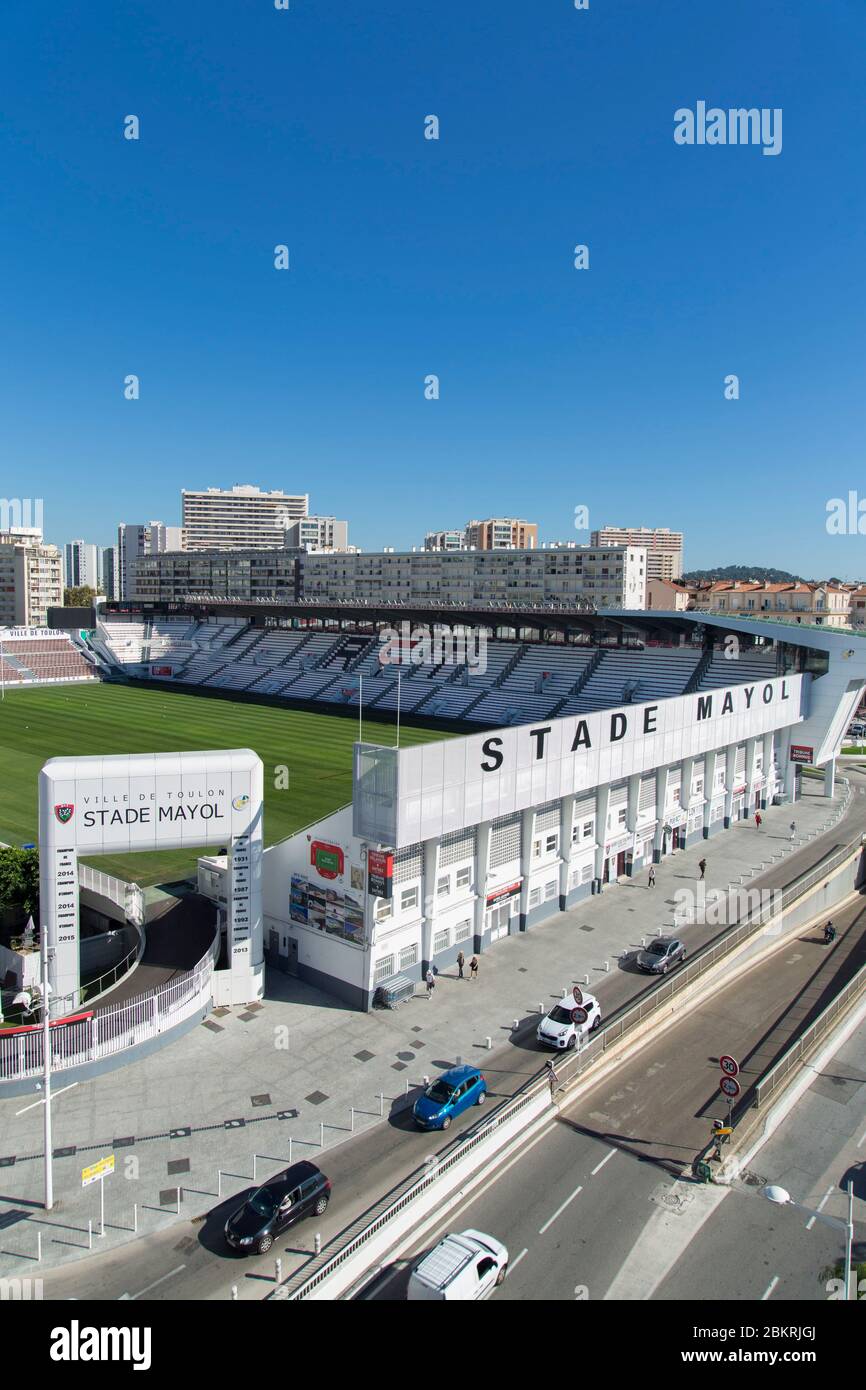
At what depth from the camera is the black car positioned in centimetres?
1436

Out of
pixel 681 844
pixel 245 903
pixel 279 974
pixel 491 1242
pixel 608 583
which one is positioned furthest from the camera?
pixel 608 583

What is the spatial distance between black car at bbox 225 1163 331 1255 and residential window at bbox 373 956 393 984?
7.99m

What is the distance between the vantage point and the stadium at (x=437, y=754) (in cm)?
2367

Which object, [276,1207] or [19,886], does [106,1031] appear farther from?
[19,886]

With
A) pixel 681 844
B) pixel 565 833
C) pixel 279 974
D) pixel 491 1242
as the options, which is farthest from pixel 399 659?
pixel 491 1242

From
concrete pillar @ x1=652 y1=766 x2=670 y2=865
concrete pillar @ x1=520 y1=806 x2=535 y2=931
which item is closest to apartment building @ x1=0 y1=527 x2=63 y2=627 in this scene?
concrete pillar @ x1=652 y1=766 x2=670 y2=865

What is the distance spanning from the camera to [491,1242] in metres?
13.9

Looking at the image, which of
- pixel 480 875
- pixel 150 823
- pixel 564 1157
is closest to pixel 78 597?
pixel 480 875

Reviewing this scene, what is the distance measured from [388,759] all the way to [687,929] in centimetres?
1450

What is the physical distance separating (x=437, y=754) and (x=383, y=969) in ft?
20.9

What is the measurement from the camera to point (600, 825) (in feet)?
105

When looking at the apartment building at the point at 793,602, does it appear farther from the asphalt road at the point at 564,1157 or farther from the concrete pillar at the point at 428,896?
the concrete pillar at the point at 428,896

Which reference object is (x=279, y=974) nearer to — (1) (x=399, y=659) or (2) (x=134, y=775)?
(2) (x=134, y=775)

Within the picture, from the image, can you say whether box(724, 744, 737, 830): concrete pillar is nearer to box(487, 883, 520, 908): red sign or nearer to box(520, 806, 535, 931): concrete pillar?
box(520, 806, 535, 931): concrete pillar
